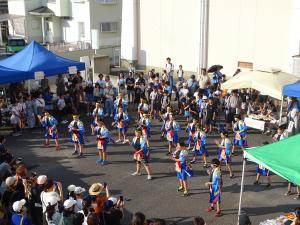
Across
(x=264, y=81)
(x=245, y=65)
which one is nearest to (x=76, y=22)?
(x=245, y=65)

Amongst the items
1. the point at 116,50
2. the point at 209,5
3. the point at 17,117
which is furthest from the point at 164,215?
the point at 116,50

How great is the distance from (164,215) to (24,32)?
31.6 meters

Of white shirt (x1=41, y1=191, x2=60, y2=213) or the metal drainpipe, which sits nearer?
white shirt (x1=41, y1=191, x2=60, y2=213)

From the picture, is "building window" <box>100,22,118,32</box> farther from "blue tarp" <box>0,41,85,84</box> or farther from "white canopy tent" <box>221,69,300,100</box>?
"white canopy tent" <box>221,69,300,100</box>

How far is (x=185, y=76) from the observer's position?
23438 mm

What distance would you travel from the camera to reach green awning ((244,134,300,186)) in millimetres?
7527

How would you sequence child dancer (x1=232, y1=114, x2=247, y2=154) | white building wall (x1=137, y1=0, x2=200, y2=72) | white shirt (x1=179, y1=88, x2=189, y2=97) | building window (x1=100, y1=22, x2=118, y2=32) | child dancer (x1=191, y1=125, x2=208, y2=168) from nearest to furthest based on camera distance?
child dancer (x1=191, y1=125, x2=208, y2=168), child dancer (x1=232, y1=114, x2=247, y2=154), white shirt (x1=179, y1=88, x2=189, y2=97), white building wall (x1=137, y1=0, x2=200, y2=72), building window (x1=100, y1=22, x2=118, y2=32)

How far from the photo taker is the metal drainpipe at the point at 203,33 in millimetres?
21672

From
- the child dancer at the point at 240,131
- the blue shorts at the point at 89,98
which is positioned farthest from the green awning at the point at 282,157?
the blue shorts at the point at 89,98

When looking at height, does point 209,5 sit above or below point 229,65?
above

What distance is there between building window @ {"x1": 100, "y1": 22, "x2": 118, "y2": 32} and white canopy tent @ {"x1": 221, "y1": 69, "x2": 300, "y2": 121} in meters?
19.6

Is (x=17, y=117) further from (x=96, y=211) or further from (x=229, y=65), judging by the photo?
(x=229, y=65)

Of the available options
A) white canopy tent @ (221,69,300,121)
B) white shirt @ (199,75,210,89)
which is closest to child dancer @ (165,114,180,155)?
white canopy tent @ (221,69,300,121)

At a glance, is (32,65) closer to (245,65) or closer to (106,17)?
(245,65)
